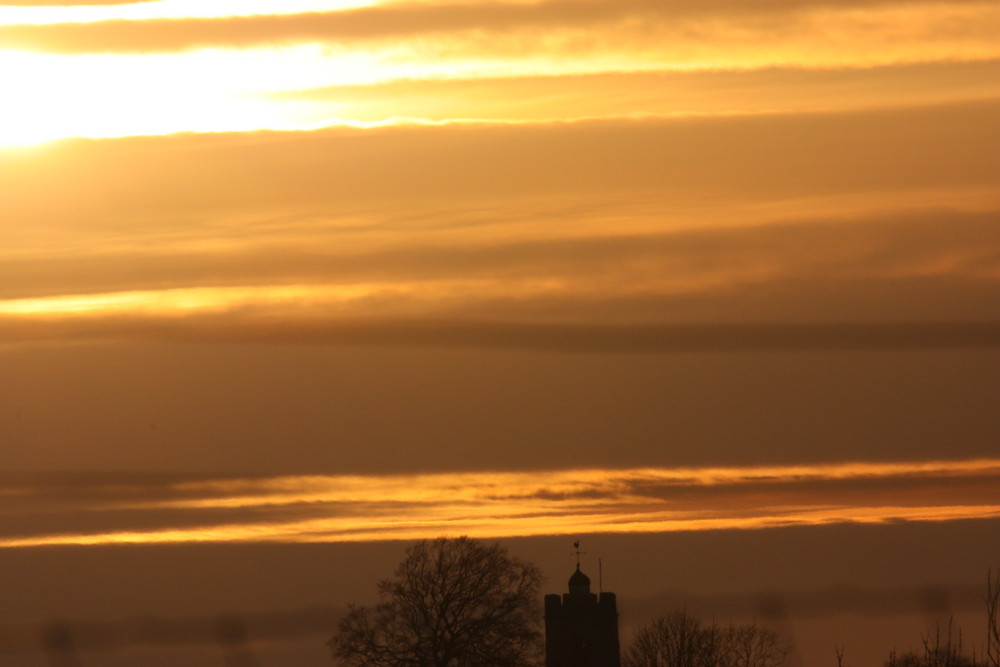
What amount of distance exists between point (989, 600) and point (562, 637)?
95.1m

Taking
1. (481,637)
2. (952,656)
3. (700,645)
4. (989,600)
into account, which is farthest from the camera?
(700,645)

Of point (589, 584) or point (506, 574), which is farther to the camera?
point (589, 584)

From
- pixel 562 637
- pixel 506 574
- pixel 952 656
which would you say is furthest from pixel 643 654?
pixel 952 656

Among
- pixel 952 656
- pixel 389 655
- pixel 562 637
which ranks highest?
pixel 562 637

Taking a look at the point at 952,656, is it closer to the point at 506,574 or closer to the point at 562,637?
the point at 506,574

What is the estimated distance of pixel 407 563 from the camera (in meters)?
77.7

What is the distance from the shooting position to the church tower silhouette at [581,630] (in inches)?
4656

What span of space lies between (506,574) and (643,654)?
1788 cm

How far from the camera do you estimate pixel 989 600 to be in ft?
85.0

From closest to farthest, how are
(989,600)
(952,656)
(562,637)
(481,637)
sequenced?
(989,600) < (952,656) < (481,637) < (562,637)

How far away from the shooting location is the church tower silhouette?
11825 centimetres

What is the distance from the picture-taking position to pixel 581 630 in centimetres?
12012

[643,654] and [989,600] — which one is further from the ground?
[643,654]

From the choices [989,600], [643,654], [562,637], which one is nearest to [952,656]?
[989,600]
